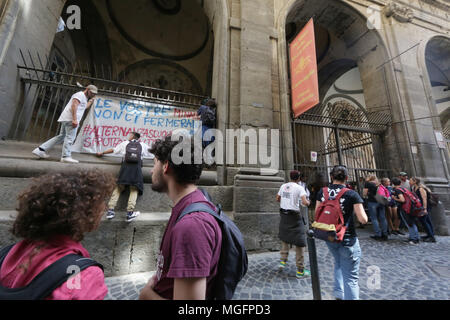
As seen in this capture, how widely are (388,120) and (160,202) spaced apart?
8489mm

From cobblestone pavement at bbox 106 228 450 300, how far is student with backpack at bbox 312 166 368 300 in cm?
39

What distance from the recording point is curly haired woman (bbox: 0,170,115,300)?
768mm

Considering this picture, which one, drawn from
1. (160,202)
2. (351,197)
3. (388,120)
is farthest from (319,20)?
(160,202)

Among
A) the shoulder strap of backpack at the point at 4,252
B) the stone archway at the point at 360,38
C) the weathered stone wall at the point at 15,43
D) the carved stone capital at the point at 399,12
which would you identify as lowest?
the shoulder strap of backpack at the point at 4,252

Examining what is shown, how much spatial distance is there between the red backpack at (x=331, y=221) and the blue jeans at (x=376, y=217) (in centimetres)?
415

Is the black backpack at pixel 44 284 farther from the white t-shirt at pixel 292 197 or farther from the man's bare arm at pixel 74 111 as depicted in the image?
the man's bare arm at pixel 74 111

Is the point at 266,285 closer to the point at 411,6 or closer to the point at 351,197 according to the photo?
the point at 351,197

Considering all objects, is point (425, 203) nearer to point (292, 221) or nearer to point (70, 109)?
point (292, 221)

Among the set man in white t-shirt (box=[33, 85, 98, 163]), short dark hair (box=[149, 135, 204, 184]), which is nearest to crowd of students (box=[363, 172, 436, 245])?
short dark hair (box=[149, 135, 204, 184])

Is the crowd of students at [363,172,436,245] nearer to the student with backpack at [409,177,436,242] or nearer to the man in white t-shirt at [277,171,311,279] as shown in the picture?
the student with backpack at [409,177,436,242]

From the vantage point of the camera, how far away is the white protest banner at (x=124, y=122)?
4.17 metres

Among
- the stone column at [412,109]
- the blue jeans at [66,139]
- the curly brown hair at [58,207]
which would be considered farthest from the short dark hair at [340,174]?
the stone column at [412,109]

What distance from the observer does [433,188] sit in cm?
632

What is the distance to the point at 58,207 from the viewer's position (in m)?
0.90
